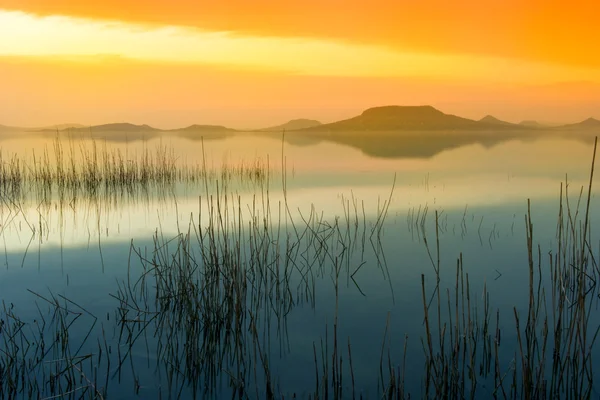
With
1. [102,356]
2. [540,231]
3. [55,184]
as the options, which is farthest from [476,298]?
[55,184]

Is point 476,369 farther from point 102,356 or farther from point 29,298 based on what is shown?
point 29,298

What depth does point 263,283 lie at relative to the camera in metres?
4.30

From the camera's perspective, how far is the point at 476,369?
304 cm

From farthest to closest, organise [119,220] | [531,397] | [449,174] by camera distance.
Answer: [449,174]
[119,220]
[531,397]

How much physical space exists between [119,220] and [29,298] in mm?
3258

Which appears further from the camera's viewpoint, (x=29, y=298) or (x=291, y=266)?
(x=291, y=266)

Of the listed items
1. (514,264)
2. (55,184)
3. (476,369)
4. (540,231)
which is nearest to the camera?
(476,369)

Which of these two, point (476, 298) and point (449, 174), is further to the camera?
point (449, 174)

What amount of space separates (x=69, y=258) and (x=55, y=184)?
5629 mm

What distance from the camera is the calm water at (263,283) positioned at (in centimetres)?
307

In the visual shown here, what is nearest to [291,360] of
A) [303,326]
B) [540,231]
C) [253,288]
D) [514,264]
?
[303,326]

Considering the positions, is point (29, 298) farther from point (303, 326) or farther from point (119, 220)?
point (119, 220)

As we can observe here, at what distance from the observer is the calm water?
3.07 m

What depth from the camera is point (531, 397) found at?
2.56 m
